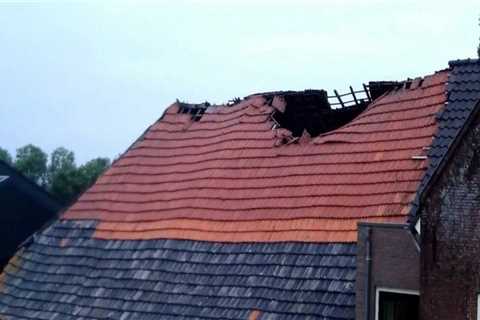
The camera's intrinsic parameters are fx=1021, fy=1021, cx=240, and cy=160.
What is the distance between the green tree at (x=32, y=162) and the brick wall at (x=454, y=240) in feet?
163

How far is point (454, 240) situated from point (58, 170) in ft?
154

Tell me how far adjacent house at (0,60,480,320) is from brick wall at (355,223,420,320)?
0.07 ft

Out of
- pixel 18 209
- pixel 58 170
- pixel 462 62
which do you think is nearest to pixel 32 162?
pixel 58 170

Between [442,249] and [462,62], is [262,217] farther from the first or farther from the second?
[442,249]

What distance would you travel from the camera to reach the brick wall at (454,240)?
13508mm

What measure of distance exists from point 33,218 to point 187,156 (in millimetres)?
6726

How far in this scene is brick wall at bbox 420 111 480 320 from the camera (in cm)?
1351

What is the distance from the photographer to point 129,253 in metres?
21.6

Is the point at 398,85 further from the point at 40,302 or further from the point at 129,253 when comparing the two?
the point at 40,302

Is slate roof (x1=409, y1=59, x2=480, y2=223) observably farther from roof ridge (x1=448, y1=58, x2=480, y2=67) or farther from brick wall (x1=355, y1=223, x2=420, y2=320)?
brick wall (x1=355, y1=223, x2=420, y2=320)

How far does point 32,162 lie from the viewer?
63875mm

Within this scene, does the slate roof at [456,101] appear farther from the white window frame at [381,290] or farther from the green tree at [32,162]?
the green tree at [32,162]

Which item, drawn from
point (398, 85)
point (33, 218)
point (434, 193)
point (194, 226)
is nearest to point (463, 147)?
point (434, 193)

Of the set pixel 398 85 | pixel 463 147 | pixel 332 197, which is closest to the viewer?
pixel 463 147
